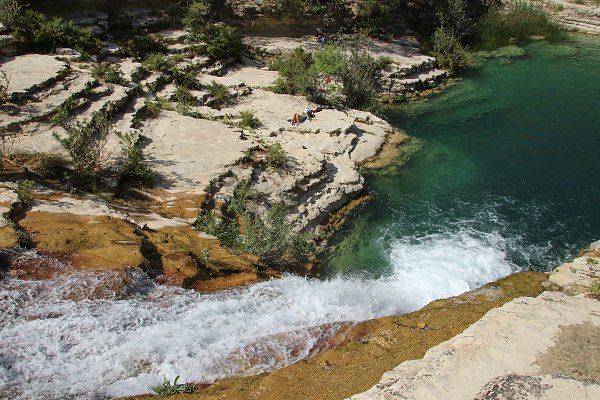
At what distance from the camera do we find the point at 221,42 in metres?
20.9

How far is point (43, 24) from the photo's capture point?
54.9 ft

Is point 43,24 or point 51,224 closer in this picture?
point 51,224

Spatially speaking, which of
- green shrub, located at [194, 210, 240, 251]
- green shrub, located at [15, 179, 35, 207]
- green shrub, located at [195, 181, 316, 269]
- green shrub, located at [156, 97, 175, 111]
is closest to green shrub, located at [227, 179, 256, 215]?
green shrub, located at [195, 181, 316, 269]

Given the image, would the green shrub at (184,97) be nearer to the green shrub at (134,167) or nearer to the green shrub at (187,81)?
the green shrub at (187,81)

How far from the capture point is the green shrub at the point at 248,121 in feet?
52.1

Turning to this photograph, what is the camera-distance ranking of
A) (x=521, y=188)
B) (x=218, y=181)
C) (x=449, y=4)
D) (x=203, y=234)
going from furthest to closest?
(x=449, y=4)
(x=521, y=188)
(x=218, y=181)
(x=203, y=234)

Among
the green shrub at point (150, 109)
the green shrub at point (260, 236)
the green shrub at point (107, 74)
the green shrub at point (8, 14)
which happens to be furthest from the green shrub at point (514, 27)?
the green shrub at point (8, 14)

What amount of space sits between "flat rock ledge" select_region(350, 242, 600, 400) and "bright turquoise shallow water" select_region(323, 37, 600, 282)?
4272 mm

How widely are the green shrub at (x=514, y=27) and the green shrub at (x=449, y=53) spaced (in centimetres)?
392

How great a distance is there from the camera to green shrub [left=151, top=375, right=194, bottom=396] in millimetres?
5742

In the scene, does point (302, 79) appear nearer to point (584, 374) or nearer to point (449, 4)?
point (449, 4)

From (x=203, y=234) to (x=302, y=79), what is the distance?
11.2 m

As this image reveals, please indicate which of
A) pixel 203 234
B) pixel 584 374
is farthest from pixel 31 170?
pixel 584 374

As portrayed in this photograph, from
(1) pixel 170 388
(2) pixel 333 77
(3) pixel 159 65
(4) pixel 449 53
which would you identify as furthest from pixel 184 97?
(4) pixel 449 53
